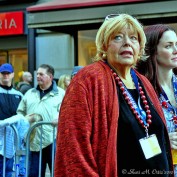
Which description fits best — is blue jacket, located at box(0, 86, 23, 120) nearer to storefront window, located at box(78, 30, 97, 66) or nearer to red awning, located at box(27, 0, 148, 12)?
red awning, located at box(27, 0, 148, 12)

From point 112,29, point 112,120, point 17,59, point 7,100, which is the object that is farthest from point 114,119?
point 17,59

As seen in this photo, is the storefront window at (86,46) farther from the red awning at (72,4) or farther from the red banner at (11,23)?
the red banner at (11,23)

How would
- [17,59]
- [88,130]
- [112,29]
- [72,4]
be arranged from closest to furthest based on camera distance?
[88,130]
[112,29]
[72,4]
[17,59]

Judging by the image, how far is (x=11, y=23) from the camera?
1511cm

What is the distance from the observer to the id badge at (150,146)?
121 inches

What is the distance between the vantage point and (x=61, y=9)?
12805mm

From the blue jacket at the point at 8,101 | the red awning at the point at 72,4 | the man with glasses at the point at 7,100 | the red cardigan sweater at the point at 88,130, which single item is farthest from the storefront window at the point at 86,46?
the red cardigan sweater at the point at 88,130

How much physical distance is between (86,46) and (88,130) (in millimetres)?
11369

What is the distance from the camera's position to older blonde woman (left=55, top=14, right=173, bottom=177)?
2939 mm

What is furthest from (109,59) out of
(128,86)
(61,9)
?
(61,9)

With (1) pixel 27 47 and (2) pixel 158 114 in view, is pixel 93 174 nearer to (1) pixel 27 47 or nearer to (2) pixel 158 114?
(2) pixel 158 114

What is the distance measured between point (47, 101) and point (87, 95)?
14.9 feet

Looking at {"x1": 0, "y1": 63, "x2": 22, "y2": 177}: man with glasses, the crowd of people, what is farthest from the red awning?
the crowd of people

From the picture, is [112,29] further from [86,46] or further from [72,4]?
[86,46]
